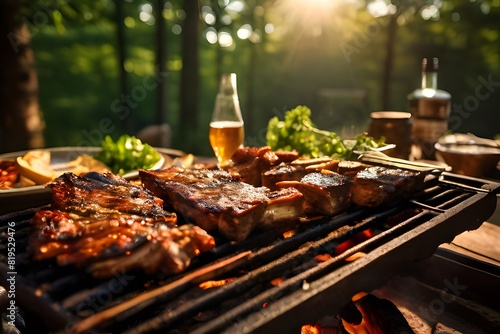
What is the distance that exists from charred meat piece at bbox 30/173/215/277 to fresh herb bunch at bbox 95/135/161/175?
2.39 m

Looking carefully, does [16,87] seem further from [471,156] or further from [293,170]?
[471,156]

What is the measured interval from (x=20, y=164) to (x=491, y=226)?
16.4ft

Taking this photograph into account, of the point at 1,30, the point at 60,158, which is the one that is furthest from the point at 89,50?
the point at 60,158

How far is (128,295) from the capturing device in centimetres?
169

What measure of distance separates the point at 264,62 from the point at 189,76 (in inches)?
1043

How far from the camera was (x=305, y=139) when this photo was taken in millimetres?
4840

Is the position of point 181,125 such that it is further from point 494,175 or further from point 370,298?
point 370,298

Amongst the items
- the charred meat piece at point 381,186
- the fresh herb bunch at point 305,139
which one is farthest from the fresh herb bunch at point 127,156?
the charred meat piece at point 381,186

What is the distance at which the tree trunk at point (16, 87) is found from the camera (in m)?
7.76

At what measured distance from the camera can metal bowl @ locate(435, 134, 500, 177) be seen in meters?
4.57

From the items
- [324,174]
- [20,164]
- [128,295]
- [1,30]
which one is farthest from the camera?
[1,30]

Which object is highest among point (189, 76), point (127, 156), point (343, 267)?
point (189, 76)

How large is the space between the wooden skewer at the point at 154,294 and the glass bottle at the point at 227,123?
2.39 m

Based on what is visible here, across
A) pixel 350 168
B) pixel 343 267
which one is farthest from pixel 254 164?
pixel 343 267
